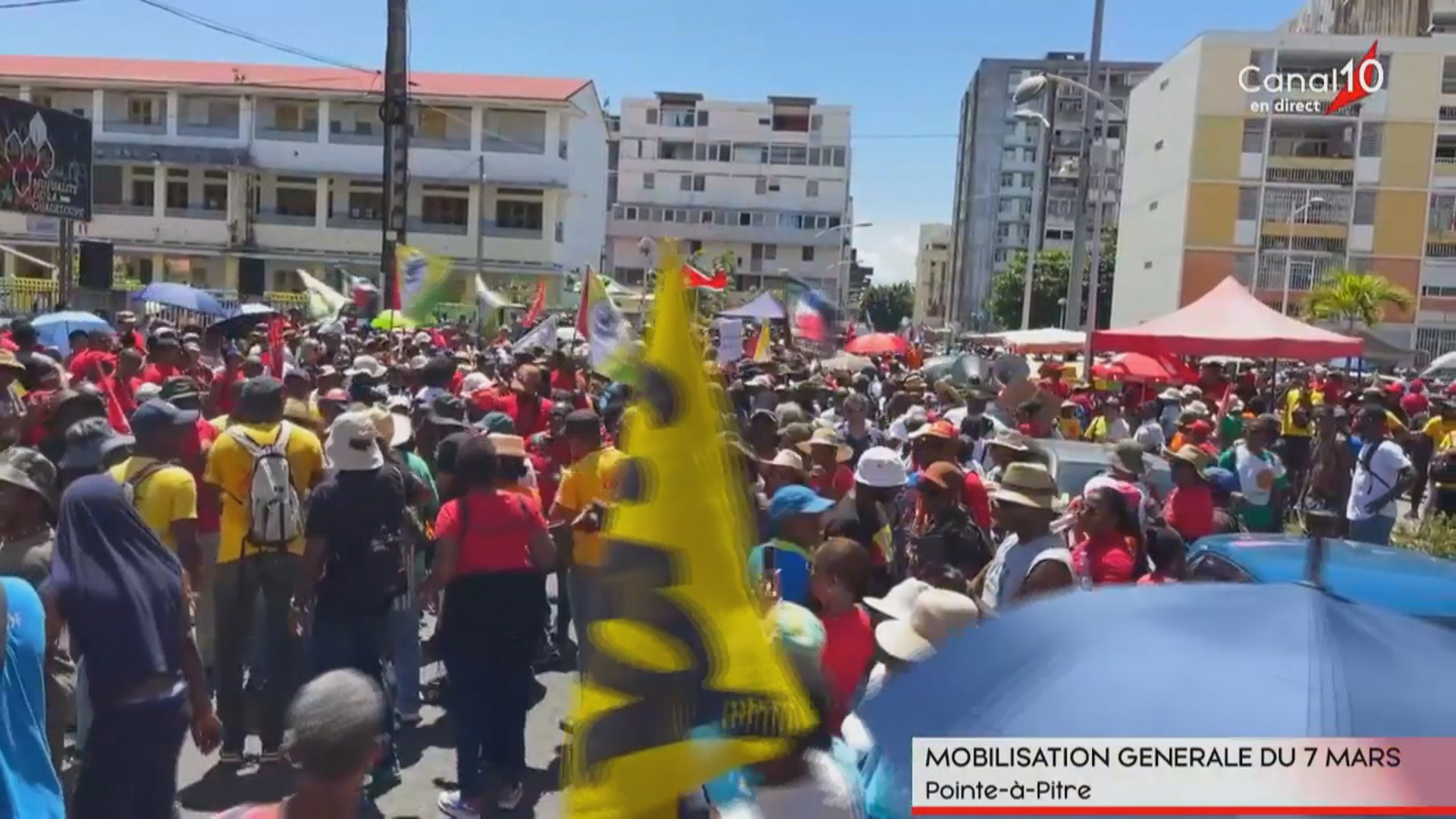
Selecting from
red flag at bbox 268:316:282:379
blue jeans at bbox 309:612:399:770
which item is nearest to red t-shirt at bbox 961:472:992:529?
blue jeans at bbox 309:612:399:770

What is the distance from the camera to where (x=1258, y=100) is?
4481 centimetres

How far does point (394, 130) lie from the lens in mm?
17625

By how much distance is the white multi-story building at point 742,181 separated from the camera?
6950cm

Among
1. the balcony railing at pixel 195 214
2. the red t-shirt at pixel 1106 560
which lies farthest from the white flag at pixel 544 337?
the balcony railing at pixel 195 214

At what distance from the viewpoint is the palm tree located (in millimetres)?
35375

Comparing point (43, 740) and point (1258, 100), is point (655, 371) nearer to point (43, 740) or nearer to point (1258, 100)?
point (43, 740)

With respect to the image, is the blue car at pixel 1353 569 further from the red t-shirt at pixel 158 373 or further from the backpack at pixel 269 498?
the red t-shirt at pixel 158 373

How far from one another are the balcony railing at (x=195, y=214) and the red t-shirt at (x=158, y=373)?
41.5 m

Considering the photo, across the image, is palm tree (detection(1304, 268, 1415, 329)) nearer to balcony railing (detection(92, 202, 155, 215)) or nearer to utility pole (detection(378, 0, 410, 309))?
utility pole (detection(378, 0, 410, 309))

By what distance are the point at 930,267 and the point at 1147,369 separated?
119m

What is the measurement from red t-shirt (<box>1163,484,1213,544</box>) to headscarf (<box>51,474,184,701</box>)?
4926 mm

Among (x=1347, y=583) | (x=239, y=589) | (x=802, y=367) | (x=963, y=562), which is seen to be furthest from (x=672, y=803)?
(x=802, y=367)

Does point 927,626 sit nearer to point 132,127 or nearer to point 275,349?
point 275,349

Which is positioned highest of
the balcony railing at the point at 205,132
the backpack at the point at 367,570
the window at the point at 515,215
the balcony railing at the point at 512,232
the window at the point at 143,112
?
the window at the point at 143,112
